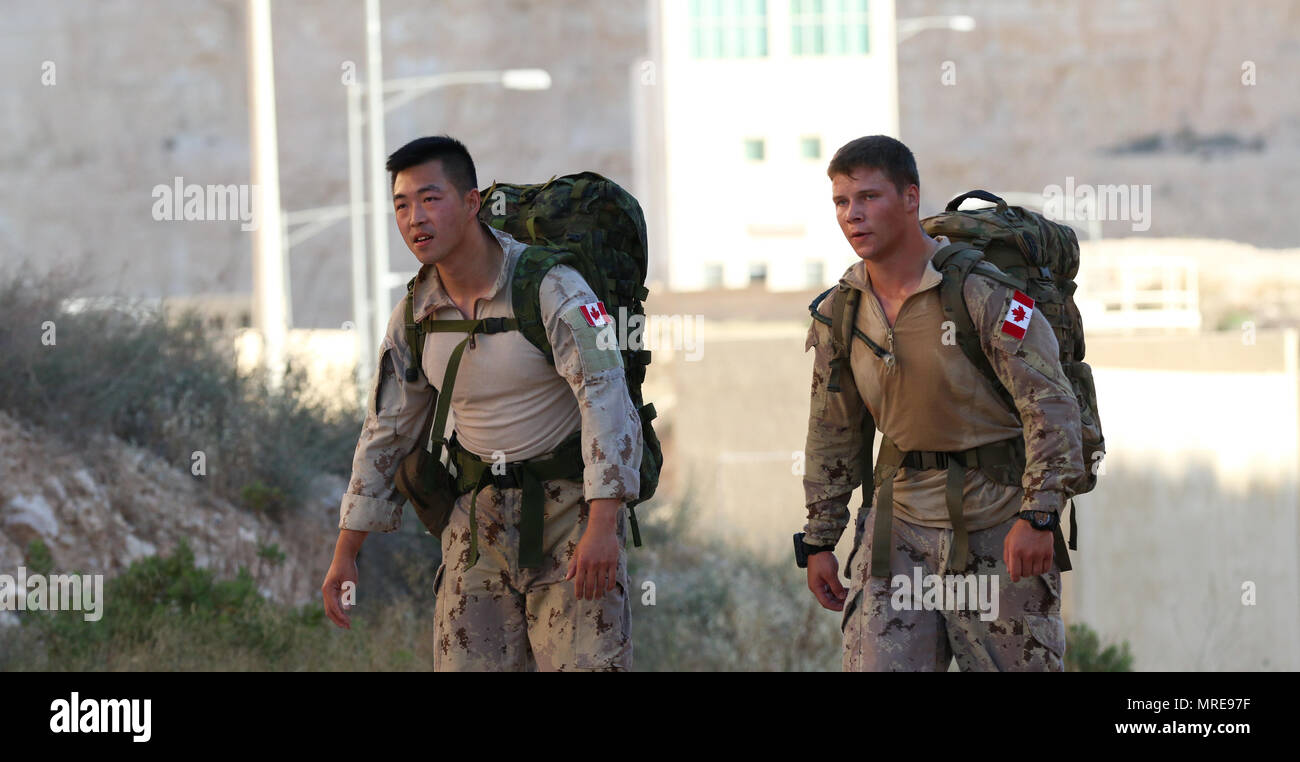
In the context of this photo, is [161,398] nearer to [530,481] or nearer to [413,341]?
[413,341]

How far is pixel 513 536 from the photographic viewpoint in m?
4.89

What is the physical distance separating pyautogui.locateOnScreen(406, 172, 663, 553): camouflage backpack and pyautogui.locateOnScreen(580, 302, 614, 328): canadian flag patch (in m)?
0.23

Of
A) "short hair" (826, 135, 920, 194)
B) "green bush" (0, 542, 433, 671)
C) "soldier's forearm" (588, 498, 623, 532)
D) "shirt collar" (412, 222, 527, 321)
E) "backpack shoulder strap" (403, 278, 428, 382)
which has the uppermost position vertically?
"short hair" (826, 135, 920, 194)

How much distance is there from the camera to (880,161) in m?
4.79

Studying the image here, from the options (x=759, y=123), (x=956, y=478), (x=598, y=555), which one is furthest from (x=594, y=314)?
(x=759, y=123)

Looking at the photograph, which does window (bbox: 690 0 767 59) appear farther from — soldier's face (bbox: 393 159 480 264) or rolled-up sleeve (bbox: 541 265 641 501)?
rolled-up sleeve (bbox: 541 265 641 501)

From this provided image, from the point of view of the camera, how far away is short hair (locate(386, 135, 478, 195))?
4.77 m

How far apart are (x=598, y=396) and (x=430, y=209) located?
2.41 ft

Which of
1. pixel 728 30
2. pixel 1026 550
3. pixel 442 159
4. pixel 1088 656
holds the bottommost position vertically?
pixel 1088 656

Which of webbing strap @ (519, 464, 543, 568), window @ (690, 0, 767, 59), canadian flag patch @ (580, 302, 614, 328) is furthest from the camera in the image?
window @ (690, 0, 767, 59)

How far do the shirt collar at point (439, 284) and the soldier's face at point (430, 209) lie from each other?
16 centimetres

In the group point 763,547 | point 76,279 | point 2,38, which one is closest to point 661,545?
point 763,547

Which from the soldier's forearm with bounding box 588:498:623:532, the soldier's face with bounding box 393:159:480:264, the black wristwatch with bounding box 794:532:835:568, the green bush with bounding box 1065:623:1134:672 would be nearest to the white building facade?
the green bush with bounding box 1065:623:1134:672
